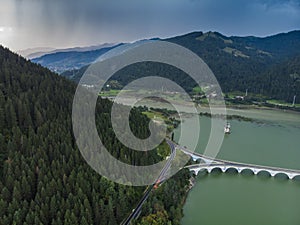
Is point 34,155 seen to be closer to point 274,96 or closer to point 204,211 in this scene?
point 204,211

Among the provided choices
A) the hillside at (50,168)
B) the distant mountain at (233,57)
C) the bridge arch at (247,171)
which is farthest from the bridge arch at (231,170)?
the distant mountain at (233,57)

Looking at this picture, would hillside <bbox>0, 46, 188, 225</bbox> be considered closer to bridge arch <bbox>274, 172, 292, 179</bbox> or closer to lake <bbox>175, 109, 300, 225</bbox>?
lake <bbox>175, 109, 300, 225</bbox>

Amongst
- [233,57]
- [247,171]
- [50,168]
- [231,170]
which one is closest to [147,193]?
[50,168]

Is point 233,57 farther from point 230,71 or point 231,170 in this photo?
point 231,170

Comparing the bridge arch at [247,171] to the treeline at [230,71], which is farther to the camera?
the treeline at [230,71]

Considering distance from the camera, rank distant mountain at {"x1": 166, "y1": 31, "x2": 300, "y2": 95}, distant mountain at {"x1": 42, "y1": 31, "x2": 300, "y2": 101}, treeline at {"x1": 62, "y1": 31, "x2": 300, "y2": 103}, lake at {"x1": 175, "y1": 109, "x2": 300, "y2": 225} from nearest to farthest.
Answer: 1. lake at {"x1": 175, "y1": 109, "x2": 300, "y2": 225}
2. treeline at {"x1": 62, "y1": 31, "x2": 300, "y2": 103}
3. distant mountain at {"x1": 42, "y1": 31, "x2": 300, "y2": 101}
4. distant mountain at {"x1": 166, "y1": 31, "x2": 300, "y2": 95}

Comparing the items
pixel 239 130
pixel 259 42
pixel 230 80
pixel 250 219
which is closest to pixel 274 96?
pixel 230 80

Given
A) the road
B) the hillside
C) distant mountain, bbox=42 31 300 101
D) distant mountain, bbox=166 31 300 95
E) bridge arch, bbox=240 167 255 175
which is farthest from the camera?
distant mountain, bbox=166 31 300 95

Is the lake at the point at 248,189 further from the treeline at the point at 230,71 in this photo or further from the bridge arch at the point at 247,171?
the treeline at the point at 230,71

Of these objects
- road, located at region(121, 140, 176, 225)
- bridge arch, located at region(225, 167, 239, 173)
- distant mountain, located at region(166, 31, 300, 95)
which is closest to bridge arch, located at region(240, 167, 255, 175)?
bridge arch, located at region(225, 167, 239, 173)
